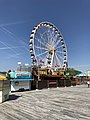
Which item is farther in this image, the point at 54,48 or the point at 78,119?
the point at 54,48

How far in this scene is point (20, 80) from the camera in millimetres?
31234

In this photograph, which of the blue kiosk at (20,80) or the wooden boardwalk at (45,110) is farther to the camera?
the blue kiosk at (20,80)

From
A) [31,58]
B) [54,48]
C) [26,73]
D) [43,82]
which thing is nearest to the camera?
[26,73]

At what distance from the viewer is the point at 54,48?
173 ft

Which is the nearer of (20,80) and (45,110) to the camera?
(45,110)

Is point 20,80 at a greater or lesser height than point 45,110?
greater

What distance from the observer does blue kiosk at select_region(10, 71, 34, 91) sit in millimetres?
30253

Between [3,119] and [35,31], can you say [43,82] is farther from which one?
[3,119]

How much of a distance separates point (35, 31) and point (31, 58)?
8.23m

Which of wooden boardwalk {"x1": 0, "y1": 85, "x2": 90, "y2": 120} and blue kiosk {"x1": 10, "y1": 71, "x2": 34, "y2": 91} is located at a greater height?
blue kiosk {"x1": 10, "y1": 71, "x2": 34, "y2": 91}

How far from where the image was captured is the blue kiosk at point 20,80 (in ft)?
99.3

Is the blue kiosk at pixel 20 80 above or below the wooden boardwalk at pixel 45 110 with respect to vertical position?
above

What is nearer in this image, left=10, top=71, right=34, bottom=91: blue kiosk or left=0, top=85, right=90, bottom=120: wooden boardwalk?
left=0, top=85, right=90, bottom=120: wooden boardwalk

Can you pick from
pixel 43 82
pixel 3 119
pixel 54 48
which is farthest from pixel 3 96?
pixel 54 48
